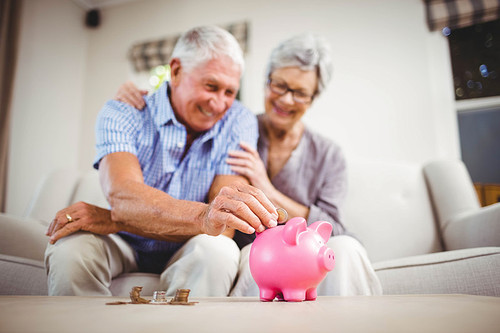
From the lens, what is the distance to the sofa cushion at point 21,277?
1.06 m

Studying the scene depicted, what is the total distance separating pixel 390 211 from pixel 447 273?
63cm

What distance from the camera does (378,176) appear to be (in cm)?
178

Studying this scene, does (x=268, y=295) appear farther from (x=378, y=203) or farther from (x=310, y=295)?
(x=378, y=203)

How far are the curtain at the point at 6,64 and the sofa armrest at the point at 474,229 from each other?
9.37 feet

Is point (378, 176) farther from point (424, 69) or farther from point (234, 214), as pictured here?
point (424, 69)

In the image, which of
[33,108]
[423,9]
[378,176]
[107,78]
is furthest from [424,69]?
[33,108]

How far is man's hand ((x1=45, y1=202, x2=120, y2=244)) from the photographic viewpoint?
1.04 m

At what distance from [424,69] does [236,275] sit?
2.49m

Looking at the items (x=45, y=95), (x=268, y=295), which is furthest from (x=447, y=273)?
(x=45, y=95)

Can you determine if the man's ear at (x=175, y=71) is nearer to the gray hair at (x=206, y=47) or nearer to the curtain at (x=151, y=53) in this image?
the gray hair at (x=206, y=47)

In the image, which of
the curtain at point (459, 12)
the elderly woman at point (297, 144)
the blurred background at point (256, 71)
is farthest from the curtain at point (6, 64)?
the curtain at point (459, 12)

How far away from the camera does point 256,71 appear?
333 cm

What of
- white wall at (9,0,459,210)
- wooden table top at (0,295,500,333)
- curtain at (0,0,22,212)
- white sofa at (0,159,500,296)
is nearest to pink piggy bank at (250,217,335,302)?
wooden table top at (0,295,500,333)

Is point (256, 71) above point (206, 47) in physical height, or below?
above
